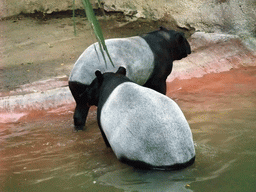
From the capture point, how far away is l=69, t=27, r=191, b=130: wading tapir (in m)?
5.06

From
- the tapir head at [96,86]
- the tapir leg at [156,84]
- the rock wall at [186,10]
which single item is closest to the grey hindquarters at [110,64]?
the tapir leg at [156,84]

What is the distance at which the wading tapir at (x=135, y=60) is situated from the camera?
5.06m

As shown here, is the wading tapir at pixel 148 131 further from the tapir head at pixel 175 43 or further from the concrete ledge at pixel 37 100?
the concrete ledge at pixel 37 100

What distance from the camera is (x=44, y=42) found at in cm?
946

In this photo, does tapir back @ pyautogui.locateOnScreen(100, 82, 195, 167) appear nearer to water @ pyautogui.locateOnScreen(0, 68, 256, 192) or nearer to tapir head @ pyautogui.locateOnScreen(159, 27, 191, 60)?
water @ pyautogui.locateOnScreen(0, 68, 256, 192)

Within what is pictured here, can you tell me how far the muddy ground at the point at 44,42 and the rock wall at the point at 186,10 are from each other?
233 millimetres

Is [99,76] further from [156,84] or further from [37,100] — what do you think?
[37,100]

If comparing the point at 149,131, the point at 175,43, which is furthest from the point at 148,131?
the point at 175,43

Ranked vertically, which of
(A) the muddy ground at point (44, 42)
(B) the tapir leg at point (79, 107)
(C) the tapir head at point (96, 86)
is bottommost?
(A) the muddy ground at point (44, 42)

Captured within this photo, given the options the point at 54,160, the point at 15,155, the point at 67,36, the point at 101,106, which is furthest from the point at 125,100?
the point at 67,36

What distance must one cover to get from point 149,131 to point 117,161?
2.97ft

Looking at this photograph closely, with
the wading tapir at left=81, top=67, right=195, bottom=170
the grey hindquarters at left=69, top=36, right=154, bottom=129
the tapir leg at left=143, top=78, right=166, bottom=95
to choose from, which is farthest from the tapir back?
the tapir leg at left=143, top=78, right=166, bottom=95

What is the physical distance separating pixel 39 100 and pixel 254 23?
6.06m

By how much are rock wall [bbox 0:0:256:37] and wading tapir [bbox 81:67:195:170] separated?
590cm
